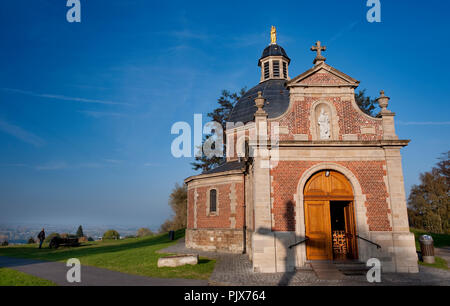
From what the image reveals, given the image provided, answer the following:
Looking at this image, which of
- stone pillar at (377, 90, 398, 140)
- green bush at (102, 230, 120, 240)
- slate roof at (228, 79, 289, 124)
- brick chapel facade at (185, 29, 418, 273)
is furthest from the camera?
green bush at (102, 230, 120, 240)

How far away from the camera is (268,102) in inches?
949

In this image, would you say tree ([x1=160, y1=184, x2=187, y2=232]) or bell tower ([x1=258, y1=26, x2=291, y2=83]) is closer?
bell tower ([x1=258, y1=26, x2=291, y2=83])

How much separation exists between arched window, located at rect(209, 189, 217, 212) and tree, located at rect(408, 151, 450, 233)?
26.8 m

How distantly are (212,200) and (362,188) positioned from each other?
11446 mm

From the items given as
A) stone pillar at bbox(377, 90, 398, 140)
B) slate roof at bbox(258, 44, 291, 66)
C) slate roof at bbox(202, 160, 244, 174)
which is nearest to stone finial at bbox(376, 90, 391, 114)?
stone pillar at bbox(377, 90, 398, 140)

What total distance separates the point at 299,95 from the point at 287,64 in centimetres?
1717

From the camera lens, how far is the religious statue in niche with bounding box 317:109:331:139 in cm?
1295

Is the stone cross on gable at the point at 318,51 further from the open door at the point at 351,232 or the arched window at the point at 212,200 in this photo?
the arched window at the point at 212,200

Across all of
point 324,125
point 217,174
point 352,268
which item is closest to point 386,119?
point 324,125

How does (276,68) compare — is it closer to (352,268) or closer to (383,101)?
(383,101)

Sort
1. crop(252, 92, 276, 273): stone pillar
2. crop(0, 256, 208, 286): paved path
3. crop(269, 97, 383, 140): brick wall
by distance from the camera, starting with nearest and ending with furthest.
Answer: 1. crop(0, 256, 208, 286): paved path
2. crop(252, 92, 276, 273): stone pillar
3. crop(269, 97, 383, 140): brick wall

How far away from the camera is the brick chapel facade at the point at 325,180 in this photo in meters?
11.8

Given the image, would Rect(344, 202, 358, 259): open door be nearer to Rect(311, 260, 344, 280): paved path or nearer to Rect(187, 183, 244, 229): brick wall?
Rect(311, 260, 344, 280): paved path
